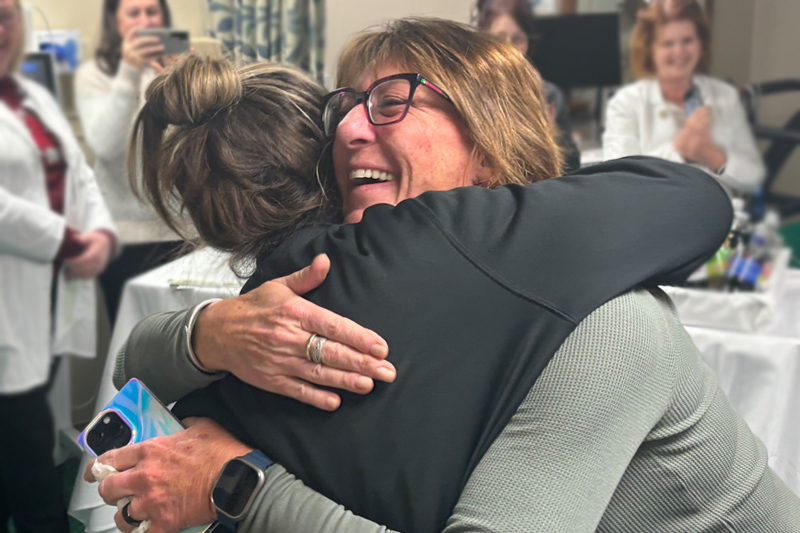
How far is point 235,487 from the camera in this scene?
2.17ft

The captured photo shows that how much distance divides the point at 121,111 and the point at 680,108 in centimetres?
88

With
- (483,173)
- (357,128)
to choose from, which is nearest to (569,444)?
(483,173)

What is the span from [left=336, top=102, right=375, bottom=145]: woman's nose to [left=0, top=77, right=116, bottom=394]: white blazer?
380 mm

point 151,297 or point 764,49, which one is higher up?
point 764,49

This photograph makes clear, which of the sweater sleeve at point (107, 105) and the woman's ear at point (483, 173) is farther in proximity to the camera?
the sweater sleeve at point (107, 105)

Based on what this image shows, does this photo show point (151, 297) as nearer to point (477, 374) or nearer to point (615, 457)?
point (477, 374)

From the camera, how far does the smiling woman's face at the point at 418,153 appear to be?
83 centimetres

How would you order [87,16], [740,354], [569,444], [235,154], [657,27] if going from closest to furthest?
[569,444] → [235,154] → [87,16] → [657,27] → [740,354]

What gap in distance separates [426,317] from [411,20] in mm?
456

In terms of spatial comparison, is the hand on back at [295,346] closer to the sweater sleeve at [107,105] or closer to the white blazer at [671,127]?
the sweater sleeve at [107,105]

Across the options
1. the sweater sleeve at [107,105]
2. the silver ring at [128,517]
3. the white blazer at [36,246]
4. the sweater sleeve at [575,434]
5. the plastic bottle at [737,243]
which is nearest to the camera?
the sweater sleeve at [575,434]

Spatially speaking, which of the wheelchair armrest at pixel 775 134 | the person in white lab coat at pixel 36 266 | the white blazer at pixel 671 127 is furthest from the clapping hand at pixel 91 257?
the wheelchair armrest at pixel 775 134

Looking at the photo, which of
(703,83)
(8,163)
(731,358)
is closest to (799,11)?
(703,83)

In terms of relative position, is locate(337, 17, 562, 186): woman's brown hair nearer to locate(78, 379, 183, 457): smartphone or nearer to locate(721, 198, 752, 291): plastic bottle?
locate(721, 198, 752, 291): plastic bottle
